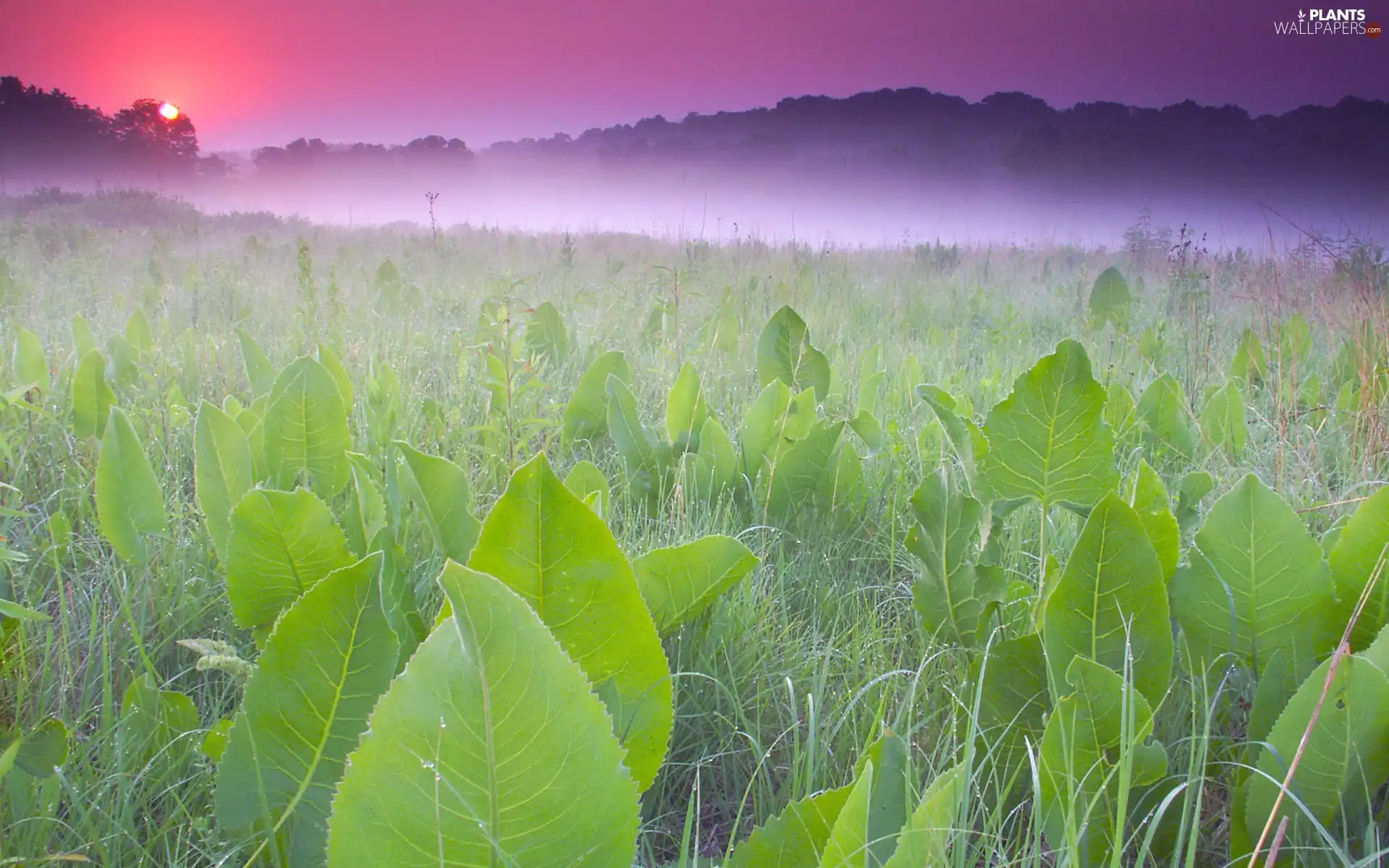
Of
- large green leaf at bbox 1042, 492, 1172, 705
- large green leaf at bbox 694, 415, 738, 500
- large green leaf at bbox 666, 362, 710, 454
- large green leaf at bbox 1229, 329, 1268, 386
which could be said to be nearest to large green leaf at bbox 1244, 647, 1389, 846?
large green leaf at bbox 1042, 492, 1172, 705

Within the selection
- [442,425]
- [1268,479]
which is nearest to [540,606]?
[442,425]

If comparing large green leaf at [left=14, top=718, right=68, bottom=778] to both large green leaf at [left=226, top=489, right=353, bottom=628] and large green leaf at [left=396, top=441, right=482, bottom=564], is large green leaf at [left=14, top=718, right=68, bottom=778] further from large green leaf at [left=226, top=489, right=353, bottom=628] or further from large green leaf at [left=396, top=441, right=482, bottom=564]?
large green leaf at [left=396, top=441, right=482, bottom=564]

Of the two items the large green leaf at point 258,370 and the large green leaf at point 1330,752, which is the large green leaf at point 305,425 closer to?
the large green leaf at point 258,370

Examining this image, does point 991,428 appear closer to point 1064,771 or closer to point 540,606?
point 1064,771

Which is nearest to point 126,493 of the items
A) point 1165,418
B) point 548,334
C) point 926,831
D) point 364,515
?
point 364,515

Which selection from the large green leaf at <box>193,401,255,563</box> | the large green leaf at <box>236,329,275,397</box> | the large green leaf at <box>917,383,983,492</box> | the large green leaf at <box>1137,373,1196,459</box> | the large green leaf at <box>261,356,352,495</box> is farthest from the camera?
the large green leaf at <box>1137,373,1196,459</box>

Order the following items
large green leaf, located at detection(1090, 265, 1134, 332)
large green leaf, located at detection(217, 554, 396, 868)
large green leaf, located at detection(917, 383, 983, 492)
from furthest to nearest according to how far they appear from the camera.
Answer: large green leaf, located at detection(1090, 265, 1134, 332)
large green leaf, located at detection(917, 383, 983, 492)
large green leaf, located at detection(217, 554, 396, 868)

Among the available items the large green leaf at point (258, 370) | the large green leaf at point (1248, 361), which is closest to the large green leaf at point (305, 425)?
the large green leaf at point (258, 370)

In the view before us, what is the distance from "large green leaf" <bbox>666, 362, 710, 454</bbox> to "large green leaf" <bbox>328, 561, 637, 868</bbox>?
1.32m

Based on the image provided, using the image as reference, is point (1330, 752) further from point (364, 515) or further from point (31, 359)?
point (31, 359)

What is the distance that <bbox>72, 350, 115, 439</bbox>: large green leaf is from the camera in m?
1.91

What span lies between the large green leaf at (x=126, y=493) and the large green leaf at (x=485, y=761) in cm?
95

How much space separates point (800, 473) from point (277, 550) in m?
1.05

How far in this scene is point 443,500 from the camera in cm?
113
